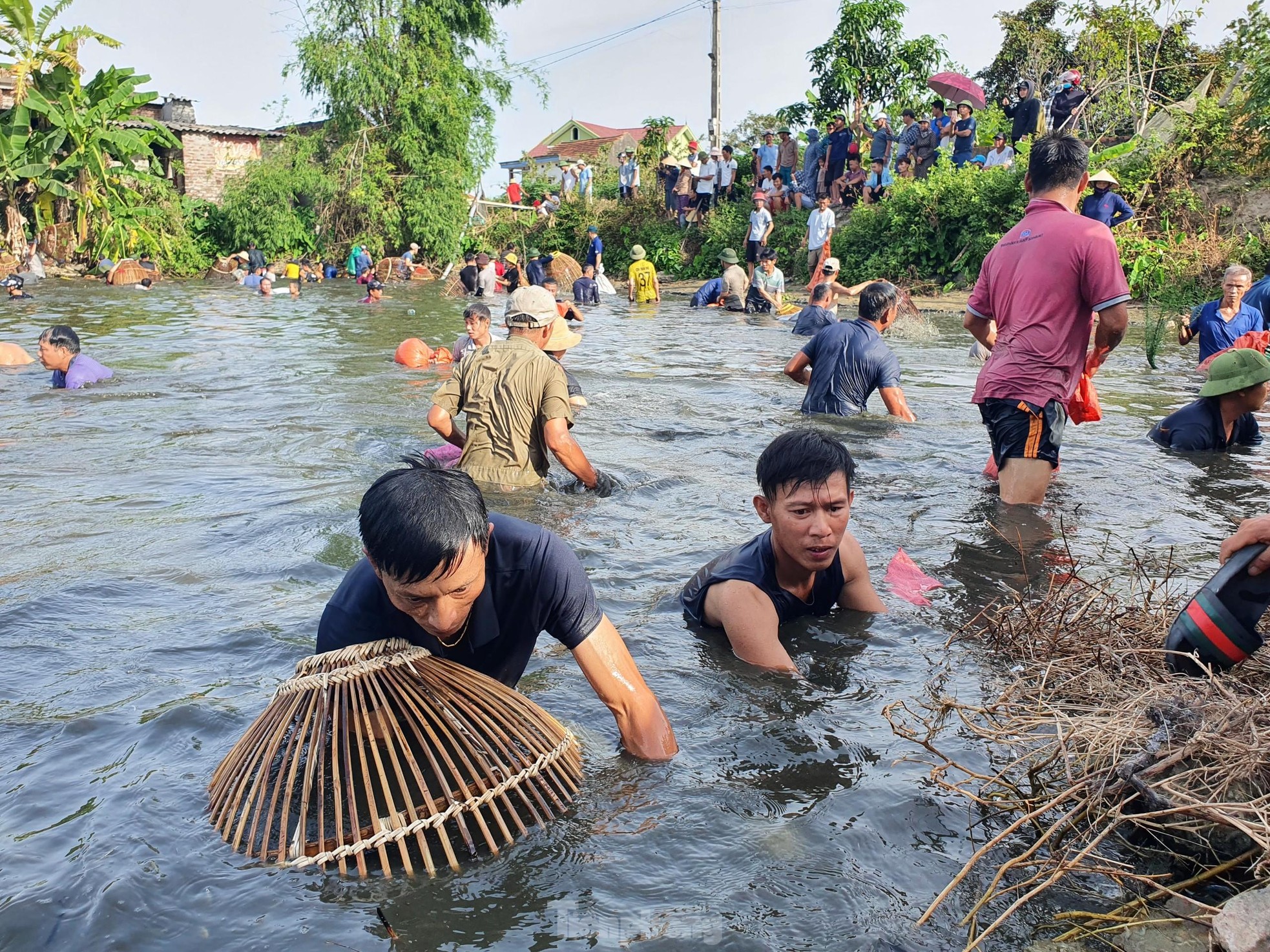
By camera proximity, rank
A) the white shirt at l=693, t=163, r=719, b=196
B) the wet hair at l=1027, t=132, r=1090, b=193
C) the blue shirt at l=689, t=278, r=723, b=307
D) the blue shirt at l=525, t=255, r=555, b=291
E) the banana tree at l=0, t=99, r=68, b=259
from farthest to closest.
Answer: the white shirt at l=693, t=163, r=719, b=196 → the banana tree at l=0, t=99, r=68, b=259 → the blue shirt at l=689, t=278, r=723, b=307 → the blue shirt at l=525, t=255, r=555, b=291 → the wet hair at l=1027, t=132, r=1090, b=193

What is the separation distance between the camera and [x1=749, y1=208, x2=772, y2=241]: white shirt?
73.7 ft

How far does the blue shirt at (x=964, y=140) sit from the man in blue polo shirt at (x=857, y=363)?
1339 centimetres

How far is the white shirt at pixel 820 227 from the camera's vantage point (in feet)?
67.8

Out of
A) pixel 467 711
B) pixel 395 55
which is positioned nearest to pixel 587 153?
pixel 395 55

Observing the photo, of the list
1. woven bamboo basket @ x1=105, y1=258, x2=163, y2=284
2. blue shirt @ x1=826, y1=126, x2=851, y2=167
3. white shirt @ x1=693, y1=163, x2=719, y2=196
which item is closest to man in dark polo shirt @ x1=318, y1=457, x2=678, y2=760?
blue shirt @ x1=826, y1=126, x2=851, y2=167

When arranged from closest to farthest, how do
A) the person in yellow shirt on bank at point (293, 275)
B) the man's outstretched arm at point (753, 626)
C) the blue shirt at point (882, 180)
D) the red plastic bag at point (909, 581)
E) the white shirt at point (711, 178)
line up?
the man's outstretched arm at point (753, 626) < the red plastic bag at point (909, 581) < the blue shirt at point (882, 180) < the person in yellow shirt on bank at point (293, 275) < the white shirt at point (711, 178)

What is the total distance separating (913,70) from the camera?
2614 centimetres

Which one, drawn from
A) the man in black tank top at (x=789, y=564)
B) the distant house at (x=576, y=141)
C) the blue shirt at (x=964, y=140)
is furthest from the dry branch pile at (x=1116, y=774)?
the distant house at (x=576, y=141)

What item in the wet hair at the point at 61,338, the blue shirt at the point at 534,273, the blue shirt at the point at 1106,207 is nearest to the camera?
the wet hair at the point at 61,338

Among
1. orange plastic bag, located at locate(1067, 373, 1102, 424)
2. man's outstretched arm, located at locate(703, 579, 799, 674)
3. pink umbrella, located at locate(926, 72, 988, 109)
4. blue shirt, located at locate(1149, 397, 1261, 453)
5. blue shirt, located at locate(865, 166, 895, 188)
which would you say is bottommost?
man's outstretched arm, located at locate(703, 579, 799, 674)

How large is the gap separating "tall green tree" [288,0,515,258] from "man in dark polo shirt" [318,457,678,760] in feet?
98.0

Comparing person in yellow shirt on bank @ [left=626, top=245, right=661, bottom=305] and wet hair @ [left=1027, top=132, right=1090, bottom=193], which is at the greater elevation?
wet hair @ [left=1027, top=132, right=1090, bottom=193]

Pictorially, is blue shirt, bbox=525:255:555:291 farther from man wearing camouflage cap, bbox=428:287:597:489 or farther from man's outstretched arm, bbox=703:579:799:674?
man's outstretched arm, bbox=703:579:799:674

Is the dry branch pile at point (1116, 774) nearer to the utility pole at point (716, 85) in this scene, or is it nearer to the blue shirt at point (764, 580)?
the blue shirt at point (764, 580)
